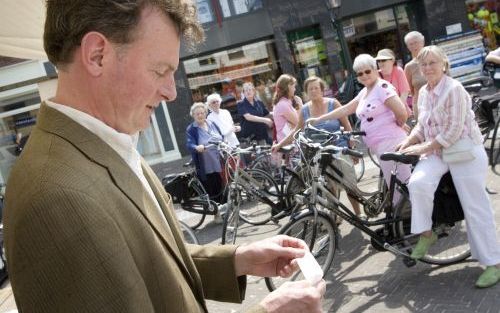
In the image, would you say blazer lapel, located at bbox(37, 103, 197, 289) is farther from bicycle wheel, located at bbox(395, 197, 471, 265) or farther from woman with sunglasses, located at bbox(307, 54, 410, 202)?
woman with sunglasses, located at bbox(307, 54, 410, 202)

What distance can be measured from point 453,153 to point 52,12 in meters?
3.34

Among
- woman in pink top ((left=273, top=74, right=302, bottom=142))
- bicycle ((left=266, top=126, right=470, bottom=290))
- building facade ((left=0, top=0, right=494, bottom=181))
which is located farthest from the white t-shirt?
building facade ((left=0, top=0, right=494, bottom=181))

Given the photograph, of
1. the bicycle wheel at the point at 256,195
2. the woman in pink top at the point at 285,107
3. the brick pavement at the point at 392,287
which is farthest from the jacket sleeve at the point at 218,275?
the woman in pink top at the point at 285,107

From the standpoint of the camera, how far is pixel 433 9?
16484 millimetres

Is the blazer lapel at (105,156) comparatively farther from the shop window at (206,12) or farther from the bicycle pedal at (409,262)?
the shop window at (206,12)

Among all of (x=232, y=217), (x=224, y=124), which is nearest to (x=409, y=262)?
(x=232, y=217)

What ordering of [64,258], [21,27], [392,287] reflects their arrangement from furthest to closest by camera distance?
[392,287]
[21,27]
[64,258]

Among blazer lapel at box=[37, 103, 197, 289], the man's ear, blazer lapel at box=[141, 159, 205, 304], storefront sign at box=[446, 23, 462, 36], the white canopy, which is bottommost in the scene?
blazer lapel at box=[141, 159, 205, 304]

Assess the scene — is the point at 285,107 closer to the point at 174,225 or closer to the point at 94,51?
the point at 174,225

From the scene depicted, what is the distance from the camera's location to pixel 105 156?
1154 millimetres

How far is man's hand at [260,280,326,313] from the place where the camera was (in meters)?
1.24

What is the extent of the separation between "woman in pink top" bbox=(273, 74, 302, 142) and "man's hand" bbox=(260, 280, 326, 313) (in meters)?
6.31

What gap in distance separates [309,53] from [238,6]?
9.04 feet

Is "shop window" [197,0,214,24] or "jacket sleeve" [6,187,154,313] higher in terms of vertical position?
"shop window" [197,0,214,24]
